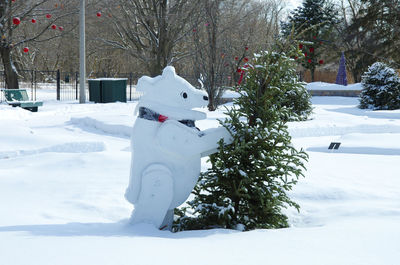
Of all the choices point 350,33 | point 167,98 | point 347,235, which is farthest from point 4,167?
point 350,33

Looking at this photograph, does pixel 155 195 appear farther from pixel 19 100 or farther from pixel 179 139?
pixel 19 100

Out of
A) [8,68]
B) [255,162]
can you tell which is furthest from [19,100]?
[255,162]

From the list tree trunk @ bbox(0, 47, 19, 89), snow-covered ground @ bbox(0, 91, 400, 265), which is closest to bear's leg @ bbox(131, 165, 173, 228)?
snow-covered ground @ bbox(0, 91, 400, 265)

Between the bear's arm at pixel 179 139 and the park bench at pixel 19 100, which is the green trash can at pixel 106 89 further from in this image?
the bear's arm at pixel 179 139

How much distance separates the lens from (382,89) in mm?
19219

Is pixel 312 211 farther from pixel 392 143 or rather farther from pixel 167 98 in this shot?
pixel 392 143

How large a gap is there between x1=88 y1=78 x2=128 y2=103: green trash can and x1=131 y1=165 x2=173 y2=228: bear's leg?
59.8ft

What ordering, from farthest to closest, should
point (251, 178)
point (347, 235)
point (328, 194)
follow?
1. point (328, 194)
2. point (251, 178)
3. point (347, 235)

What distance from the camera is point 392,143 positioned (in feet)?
31.9

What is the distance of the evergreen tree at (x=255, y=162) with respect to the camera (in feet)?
14.7

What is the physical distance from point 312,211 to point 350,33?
32944 millimetres

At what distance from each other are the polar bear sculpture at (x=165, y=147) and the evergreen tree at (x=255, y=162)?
0.70 feet

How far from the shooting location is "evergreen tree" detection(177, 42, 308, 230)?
4469mm

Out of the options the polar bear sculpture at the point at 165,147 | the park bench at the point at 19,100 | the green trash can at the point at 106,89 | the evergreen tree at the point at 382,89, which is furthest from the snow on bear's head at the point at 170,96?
the green trash can at the point at 106,89
